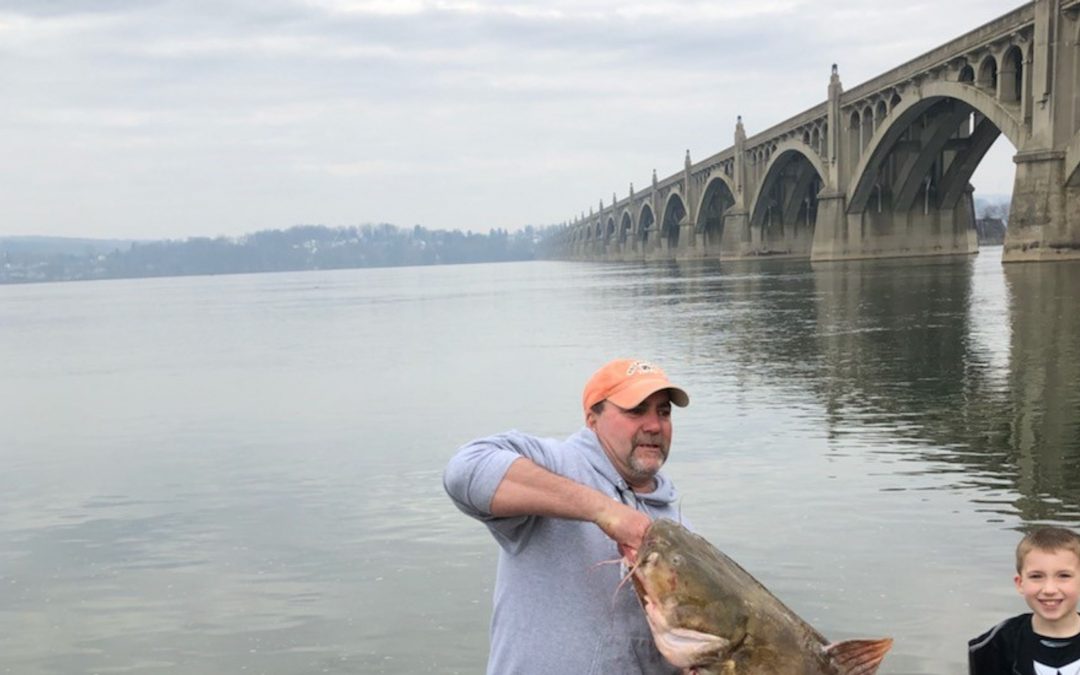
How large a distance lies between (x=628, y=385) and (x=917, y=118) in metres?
68.8

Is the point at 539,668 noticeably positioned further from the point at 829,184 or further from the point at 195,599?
the point at 829,184

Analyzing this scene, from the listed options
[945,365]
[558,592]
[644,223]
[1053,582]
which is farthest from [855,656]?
[644,223]

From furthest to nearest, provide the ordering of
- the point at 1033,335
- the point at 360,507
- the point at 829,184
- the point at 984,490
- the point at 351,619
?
the point at 829,184
the point at 1033,335
the point at 360,507
the point at 984,490
the point at 351,619

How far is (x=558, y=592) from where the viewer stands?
2.97 m

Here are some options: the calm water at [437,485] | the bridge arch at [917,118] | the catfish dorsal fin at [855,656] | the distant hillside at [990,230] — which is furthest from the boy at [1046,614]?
the distant hillside at [990,230]

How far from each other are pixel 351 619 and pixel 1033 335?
58.4ft

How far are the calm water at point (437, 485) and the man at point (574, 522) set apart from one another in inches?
141

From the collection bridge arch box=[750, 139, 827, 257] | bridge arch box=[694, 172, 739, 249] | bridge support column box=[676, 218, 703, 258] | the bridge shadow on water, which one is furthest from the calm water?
bridge support column box=[676, 218, 703, 258]

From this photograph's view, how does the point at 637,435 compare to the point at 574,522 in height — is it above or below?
above

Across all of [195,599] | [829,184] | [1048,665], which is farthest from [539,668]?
[829,184]

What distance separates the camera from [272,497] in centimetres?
1128

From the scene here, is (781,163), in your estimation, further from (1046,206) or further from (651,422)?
(651,422)

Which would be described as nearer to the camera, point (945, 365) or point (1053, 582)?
point (1053, 582)

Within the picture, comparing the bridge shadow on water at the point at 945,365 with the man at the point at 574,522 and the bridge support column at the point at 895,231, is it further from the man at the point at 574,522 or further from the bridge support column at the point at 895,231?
the bridge support column at the point at 895,231
